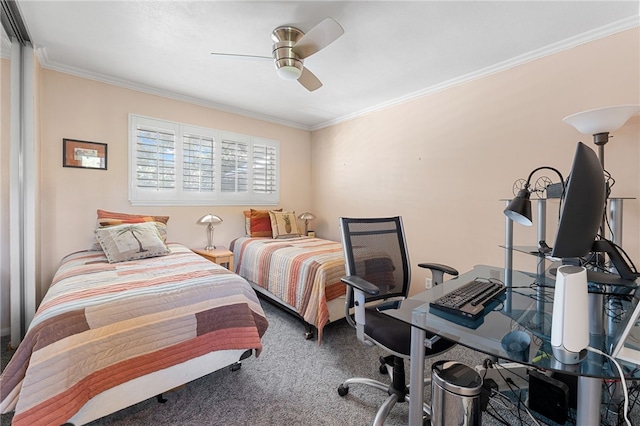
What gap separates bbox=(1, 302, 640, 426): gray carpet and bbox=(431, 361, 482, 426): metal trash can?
42cm

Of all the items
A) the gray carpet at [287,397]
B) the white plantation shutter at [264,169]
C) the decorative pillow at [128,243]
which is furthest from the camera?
the white plantation shutter at [264,169]

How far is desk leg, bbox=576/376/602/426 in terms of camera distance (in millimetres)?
784

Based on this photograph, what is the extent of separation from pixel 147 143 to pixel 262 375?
9.25ft

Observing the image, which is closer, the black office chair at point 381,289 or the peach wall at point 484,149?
the black office chair at point 381,289

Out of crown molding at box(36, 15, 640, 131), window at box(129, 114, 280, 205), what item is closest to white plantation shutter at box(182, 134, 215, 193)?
window at box(129, 114, 280, 205)

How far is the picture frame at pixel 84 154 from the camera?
2.66m

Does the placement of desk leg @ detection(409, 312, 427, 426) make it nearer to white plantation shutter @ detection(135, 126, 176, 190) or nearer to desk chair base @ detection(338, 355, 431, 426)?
desk chair base @ detection(338, 355, 431, 426)

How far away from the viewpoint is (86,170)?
2.77 metres

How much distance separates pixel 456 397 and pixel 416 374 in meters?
0.21

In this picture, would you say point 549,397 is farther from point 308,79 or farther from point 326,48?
point 326,48

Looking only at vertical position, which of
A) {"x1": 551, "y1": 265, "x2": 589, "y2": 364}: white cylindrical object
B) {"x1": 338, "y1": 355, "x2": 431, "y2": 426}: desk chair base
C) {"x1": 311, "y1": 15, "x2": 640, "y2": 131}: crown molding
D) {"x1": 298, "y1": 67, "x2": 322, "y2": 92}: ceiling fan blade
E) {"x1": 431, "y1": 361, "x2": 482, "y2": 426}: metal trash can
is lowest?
{"x1": 338, "y1": 355, "x2": 431, "y2": 426}: desk chair base

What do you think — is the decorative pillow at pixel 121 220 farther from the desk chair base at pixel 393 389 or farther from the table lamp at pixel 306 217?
the desk chair base at pixel 393 389

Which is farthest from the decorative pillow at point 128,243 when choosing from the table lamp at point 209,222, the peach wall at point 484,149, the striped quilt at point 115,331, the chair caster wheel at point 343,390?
the peach wall at point 484,149

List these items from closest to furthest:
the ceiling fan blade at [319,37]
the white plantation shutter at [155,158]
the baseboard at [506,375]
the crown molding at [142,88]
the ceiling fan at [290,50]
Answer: the ceiling fan blade at [319,37] → the baseboard at [506,375] → the ceiling fan at [290,50] → the crown molding at [142,88] → the white plantation shutter at [155,158]
